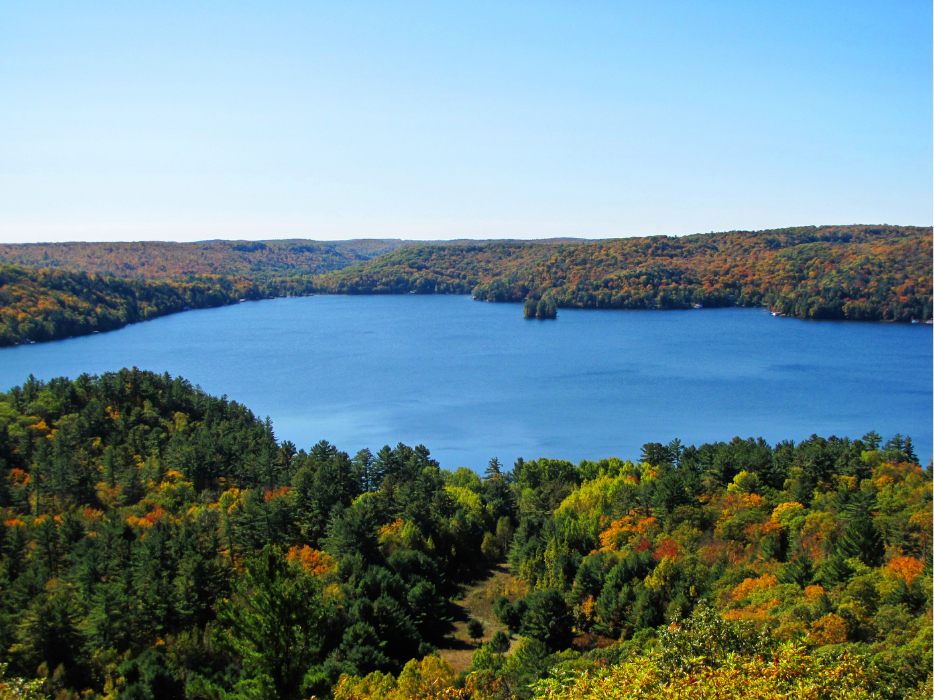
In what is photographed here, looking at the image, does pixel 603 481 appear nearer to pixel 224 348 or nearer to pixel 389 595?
pixel 389 595

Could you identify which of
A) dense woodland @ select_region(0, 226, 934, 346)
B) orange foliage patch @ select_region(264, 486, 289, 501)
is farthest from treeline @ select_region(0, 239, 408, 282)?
orange foliage patch @ select_region(264, 486, 289, 501)

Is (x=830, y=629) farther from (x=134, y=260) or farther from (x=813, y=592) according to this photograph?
(x=134, y=260)

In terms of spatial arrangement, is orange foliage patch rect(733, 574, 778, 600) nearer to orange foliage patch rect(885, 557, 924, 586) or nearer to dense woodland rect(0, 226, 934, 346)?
orange foliage patch rect(885, 557, 924, 586)

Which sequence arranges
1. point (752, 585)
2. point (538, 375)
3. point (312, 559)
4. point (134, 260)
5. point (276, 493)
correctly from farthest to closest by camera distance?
point (134, 260) < point (538, 375) < point (276, 493) < point (312, 559) < point (752, 585)

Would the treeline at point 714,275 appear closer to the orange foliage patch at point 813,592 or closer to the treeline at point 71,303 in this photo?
the treeline at point 71,303

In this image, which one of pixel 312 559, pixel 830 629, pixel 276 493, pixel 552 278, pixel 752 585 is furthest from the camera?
pixel 552 278

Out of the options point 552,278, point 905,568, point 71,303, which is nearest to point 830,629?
point 905,568

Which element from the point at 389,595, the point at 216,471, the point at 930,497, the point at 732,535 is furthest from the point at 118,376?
the point at 930,497
